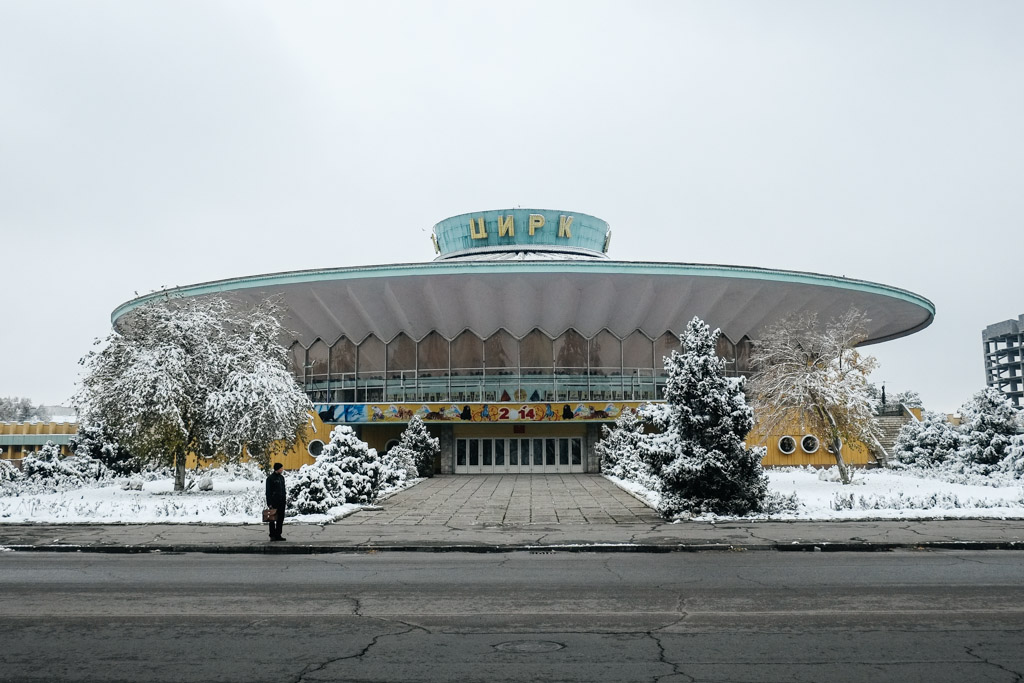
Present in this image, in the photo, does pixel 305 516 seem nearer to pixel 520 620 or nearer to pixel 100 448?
pixel 520 620

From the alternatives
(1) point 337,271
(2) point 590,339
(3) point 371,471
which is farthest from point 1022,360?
(3) point 371,471

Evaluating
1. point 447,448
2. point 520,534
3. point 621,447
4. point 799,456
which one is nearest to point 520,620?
point 520,534

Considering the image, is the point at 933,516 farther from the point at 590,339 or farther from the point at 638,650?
the point at 590,339

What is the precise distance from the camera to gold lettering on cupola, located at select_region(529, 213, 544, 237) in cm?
5428

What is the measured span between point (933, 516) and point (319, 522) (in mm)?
14482

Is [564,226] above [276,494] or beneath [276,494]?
above

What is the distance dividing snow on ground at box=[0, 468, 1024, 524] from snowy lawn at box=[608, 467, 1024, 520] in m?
0.02

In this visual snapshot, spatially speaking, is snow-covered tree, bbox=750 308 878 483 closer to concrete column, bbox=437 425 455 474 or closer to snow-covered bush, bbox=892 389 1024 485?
snow-covered bush, bbox=892 389 1024 485

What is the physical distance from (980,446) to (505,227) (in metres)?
30.9

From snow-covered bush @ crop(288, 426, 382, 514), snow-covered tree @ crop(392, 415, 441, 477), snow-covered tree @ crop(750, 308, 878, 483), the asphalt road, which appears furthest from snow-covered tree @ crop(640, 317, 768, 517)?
snow-covered tree @ crop(392, 415, 441, 477)

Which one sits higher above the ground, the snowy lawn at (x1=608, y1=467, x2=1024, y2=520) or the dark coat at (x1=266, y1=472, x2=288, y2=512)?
the dark coat at (x1=266, y1=472, x2=288, y2=512)

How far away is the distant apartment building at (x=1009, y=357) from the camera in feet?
448

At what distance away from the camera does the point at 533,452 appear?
45469mm

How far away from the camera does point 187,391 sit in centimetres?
2880
